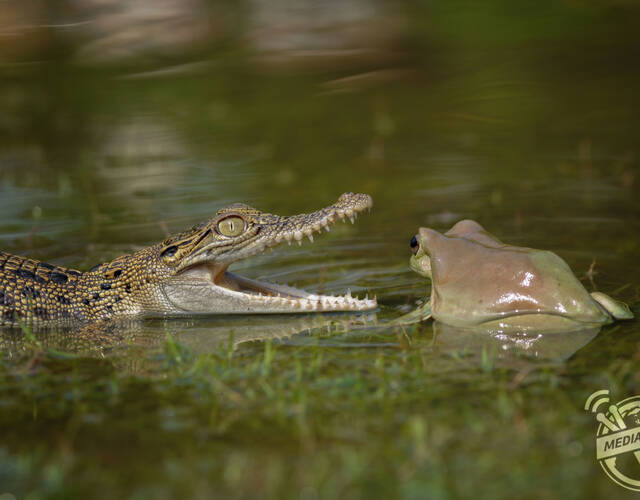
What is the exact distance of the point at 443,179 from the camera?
29.0ft

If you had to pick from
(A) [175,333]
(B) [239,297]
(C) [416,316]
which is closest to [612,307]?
(C) [416,316]

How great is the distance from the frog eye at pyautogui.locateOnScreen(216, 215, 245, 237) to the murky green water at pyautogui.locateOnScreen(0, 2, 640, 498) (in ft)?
1.90

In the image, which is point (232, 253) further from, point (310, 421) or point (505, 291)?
point (310, 421)

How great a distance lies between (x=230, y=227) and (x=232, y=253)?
0.18 metres

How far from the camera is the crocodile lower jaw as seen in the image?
553cm

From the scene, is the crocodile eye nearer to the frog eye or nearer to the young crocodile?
the young crocodile

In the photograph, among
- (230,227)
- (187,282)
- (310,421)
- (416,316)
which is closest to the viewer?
(310,421)

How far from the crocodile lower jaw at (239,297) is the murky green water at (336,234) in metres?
0.09

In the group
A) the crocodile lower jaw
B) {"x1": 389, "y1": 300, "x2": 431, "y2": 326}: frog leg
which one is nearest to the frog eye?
the crocodile lower jaw
